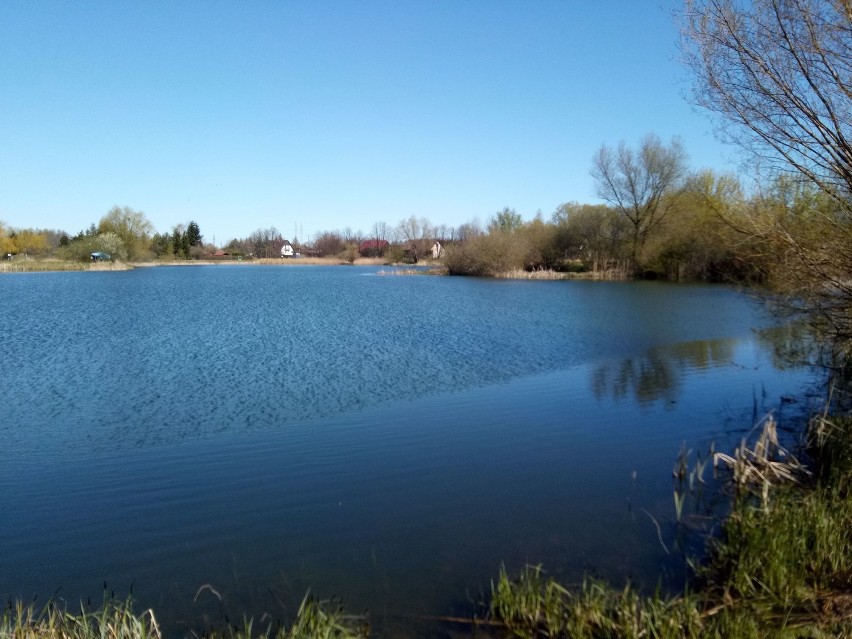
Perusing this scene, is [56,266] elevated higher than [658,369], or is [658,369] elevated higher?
[56,266]

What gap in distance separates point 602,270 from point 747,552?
137 feet

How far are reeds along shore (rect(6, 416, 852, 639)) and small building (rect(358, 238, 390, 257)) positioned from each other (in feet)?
294

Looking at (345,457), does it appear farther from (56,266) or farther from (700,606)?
(56,266)

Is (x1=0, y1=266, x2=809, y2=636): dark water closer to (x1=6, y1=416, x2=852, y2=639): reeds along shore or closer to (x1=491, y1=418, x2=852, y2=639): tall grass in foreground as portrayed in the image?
(x1=6, y1=416, x2=852, y2=639): reeds along shore

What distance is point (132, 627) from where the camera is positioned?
380 centimetres

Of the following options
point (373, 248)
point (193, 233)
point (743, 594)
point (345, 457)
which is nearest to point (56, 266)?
point (193, 233)

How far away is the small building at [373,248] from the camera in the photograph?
312ft

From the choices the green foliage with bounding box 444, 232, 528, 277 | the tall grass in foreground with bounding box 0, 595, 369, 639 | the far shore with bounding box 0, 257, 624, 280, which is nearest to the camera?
the tall grass in foreground with bounding box 0, 595, 369, 639

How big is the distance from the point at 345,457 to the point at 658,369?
8398mm

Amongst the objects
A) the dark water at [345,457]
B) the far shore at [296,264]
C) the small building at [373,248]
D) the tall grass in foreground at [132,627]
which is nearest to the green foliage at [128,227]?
the far shore at [296,264]

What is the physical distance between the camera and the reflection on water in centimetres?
1132

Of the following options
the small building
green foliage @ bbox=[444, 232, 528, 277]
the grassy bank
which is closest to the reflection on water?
green foliage @ bbox=[444, 232, 528, 277]

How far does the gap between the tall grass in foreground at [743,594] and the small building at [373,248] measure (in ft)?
294

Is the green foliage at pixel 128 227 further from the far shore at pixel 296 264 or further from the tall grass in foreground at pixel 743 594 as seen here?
the tall grass in foreground at pixel 743 594
